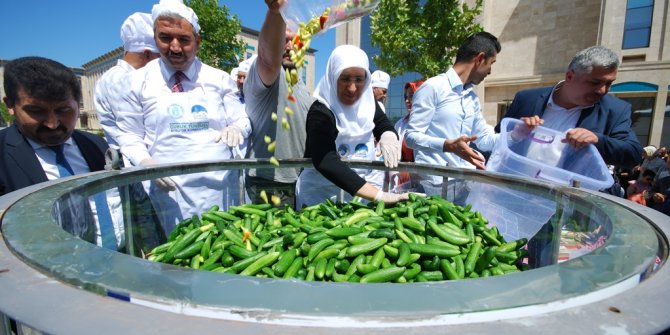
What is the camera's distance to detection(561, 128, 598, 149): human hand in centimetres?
228

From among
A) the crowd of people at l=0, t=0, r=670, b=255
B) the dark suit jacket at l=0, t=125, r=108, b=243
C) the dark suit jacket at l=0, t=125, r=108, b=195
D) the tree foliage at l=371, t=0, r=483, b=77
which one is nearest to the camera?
the dark suit jacket at l=0, t=125, r=108, b=243

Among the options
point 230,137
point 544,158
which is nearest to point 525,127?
point 544,158

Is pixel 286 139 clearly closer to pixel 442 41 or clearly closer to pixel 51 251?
pixel 51 251

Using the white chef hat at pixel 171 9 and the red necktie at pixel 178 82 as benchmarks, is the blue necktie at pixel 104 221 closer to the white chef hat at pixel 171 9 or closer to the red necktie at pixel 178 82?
the red necktie at pixel 178 82

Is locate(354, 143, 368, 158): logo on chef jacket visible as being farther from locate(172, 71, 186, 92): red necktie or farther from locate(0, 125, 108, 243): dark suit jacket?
locate(0, 125, 108, 243): dark suit jacket

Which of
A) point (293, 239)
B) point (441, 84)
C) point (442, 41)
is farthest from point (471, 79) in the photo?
point (442, 41)

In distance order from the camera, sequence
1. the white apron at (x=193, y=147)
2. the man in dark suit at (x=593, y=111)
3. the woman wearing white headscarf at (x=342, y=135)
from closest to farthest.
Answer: the white apron at (x=193, y=147) < the woman wearing white headscarf at (x=342, y=135) < the man in dark suit at (x=593, y=111)

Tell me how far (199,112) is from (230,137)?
377 millimetres

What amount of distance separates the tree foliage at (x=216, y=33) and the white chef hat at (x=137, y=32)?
12.8 meters

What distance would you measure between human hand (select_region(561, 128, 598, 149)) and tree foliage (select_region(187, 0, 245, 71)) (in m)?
15.6

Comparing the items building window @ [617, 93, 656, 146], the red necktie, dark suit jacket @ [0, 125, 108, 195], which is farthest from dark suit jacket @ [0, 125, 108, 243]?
building window @ [617, 93, 656, 146]

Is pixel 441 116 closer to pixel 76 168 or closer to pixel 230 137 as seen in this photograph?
pixel 230 137

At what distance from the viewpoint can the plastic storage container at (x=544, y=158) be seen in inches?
85.0

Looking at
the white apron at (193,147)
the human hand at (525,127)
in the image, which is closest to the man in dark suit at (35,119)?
the white apron at (193,147)
